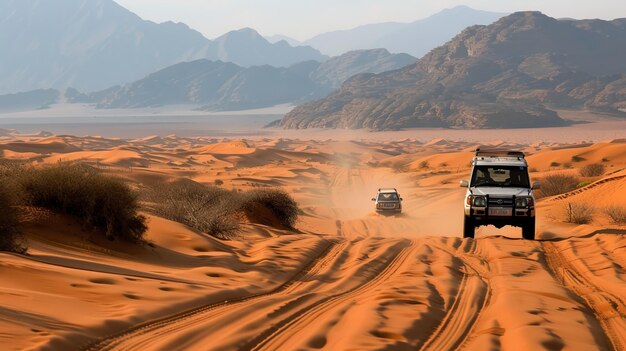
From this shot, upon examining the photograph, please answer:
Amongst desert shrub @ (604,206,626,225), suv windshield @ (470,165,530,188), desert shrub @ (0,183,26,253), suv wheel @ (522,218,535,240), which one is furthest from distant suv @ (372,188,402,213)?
desert shrub @ (0,183,26,253)

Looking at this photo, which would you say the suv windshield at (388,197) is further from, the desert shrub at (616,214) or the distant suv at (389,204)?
the desert shrub at (616,214)

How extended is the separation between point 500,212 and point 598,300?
24.2ft

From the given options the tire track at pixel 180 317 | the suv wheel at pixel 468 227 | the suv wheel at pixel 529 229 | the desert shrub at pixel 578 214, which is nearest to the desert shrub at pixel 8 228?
the tire track at pixel 180 317

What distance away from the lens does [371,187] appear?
54.2 m

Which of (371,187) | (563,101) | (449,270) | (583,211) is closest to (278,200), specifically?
(583,211)

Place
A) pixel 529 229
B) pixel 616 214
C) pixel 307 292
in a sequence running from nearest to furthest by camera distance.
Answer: pixel 307 292
pixel 529 229
pixel 616 214

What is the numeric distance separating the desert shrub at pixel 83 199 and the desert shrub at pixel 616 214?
1601 centimetres

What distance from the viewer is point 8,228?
1083cm

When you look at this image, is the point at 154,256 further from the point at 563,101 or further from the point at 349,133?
the point at 563,101

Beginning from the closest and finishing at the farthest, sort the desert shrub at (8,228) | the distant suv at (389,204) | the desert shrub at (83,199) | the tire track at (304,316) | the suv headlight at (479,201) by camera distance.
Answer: the tire track at (304,316)
the desert shrub at (8,228)
the desert shrub at (83,199)
the suv headlight at (479,201)
the distant suv at (389,204)

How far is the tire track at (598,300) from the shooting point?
8139mm

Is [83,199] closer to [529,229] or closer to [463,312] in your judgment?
[463,312]

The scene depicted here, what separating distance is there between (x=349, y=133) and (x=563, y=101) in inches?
2427

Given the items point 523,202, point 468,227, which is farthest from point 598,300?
point 468,227
